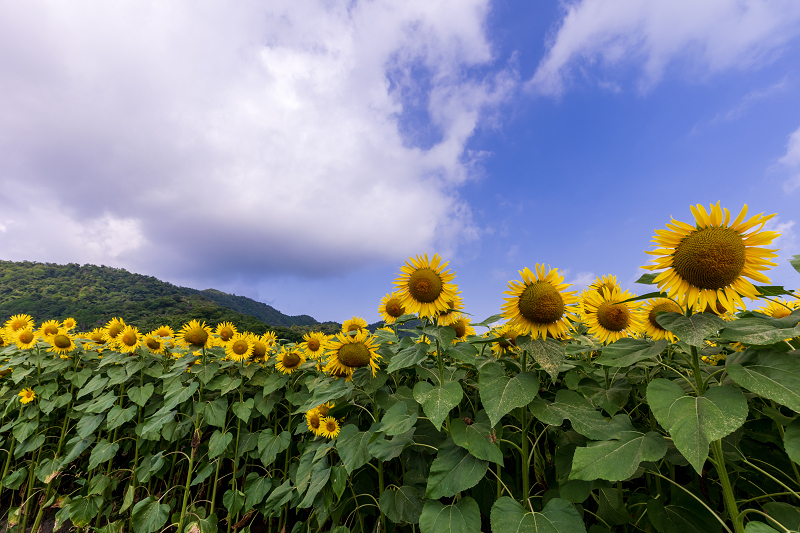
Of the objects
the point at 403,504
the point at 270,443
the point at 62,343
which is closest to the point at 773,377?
the point at 403,504

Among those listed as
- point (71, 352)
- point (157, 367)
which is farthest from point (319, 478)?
point (71, 352)

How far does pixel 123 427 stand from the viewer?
4512 millimetres

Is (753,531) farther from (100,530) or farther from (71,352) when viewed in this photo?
(71,352)

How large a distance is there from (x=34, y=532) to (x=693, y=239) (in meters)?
7.58

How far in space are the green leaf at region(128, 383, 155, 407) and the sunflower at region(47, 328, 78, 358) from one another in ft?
6.17

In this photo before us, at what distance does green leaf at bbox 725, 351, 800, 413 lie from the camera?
120 centimetres

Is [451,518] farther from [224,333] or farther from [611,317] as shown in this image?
[224,333]

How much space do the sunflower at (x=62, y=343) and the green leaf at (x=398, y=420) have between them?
5.68 metres

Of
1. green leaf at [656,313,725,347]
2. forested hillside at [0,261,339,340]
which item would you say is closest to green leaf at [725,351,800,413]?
green leaf at [656,313,725,347]

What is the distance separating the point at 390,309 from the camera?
126 inches

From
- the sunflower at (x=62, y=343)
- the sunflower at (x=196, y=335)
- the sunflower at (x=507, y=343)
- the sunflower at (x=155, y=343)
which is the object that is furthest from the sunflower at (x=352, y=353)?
the sunflower at (x=62, y=343)

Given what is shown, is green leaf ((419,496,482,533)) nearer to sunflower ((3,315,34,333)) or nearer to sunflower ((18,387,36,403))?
sunflower ((18,387,36,403))

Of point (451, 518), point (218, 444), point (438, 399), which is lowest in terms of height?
point (218, 444)

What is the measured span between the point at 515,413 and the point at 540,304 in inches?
30.4
